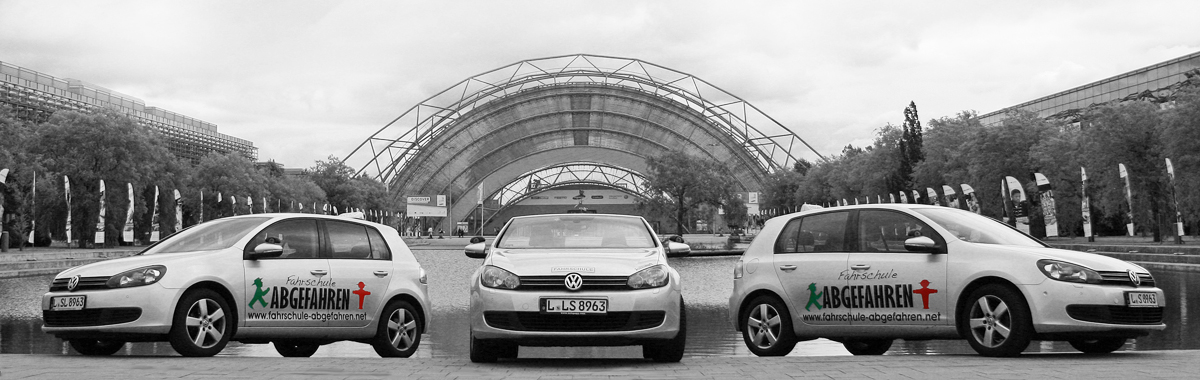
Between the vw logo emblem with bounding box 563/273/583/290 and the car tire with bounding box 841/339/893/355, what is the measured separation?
3.71m

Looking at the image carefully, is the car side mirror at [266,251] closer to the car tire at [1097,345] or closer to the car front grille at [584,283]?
the car front grille at [584,283]

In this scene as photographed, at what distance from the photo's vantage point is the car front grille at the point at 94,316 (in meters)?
8.73

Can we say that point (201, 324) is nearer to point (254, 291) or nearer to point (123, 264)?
point (254, 291)

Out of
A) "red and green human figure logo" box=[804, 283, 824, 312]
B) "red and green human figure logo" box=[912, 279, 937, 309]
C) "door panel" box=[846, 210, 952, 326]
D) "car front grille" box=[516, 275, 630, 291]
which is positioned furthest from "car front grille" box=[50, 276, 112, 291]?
"red and green human figure logo" box=[912, 279, 937, 309]

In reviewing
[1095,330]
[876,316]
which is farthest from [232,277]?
[1095,330]

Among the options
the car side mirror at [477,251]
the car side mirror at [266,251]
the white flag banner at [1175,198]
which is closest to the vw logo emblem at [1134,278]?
the car side mirror at [477,251]

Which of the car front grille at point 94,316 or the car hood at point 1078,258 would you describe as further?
the car front grille at point 94,316

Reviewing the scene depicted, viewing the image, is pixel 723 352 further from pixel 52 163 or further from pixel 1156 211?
pixel 52 163

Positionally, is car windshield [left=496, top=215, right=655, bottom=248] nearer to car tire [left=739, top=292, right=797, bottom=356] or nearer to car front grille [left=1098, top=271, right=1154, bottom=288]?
car tire [left=739, top=292, right=797, bottom=356]

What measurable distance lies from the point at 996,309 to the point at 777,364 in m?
2.13

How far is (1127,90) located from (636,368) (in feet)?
338

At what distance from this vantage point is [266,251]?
9.36 meters

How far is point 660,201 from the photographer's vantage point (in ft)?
208

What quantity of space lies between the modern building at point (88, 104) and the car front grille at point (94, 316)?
68.1 meters
